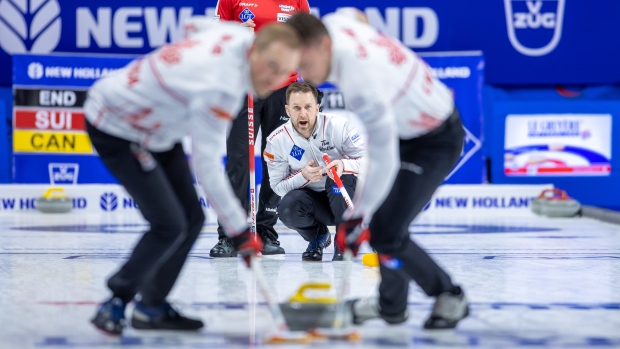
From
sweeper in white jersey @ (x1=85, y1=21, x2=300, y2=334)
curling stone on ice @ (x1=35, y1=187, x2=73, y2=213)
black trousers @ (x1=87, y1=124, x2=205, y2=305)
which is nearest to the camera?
sweeper in white jersey @ (x1=85, y1=21, x2=300, y2=334)

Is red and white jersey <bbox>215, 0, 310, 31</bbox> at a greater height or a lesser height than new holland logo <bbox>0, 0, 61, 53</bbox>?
greater

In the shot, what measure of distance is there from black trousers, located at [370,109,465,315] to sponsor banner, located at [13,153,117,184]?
18.9 ft

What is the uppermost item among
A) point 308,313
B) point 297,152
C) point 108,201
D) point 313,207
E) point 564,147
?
point 297,152

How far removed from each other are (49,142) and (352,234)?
20.3 feet

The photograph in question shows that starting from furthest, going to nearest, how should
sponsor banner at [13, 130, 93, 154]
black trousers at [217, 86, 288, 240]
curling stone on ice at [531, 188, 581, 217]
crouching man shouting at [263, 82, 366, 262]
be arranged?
sponsor banner at [13, 130, 93, 154] → curling stone on ice at [531, 188, 581, 217] → black trousers at [217, 86, 288, 240] → crouching man shouting at [263, 82, 366, 262]

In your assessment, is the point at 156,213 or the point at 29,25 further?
the point at 29,25

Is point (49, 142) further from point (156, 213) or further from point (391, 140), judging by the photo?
point (391, 140)

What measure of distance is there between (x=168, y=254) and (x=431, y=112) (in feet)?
3.09

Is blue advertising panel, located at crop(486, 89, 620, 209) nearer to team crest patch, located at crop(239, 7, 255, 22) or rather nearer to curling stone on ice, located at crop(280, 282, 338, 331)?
team crest patch, located at crop(239, 7, 255, 22)

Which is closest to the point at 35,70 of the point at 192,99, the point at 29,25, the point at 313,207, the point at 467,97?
the point at 29,25

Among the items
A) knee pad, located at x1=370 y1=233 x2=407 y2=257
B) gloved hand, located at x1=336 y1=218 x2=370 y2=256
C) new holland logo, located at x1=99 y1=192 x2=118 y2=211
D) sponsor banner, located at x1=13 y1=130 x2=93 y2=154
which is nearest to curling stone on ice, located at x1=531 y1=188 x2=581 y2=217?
new holland logo, located at x1=99 y1=192 x2=118 y2=211

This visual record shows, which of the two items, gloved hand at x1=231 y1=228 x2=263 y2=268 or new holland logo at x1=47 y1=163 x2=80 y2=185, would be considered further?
new holland logo at x1=47 y1=163 x2=80 y2=185

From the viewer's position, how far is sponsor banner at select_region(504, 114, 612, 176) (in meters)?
8.67

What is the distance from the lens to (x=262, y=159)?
190 inches
